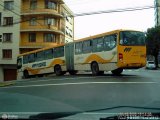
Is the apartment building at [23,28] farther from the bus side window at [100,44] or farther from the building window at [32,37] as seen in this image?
the bus side window at [100,44]

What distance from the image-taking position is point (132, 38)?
71.7ft

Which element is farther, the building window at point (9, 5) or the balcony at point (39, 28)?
the building window at point (9, 5)

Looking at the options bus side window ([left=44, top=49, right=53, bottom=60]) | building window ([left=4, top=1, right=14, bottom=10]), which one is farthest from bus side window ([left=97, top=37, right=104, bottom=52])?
building window ([left=4, top=1, right=14, bottom=10])

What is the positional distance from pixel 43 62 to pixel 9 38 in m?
25.0

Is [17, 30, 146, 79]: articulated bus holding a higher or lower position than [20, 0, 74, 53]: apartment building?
lower

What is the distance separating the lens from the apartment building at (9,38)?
55.4 m

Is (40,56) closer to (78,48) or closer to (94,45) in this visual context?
(78,48)

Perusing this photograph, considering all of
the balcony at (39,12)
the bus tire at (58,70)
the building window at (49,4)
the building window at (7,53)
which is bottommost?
the bus tire at (58,70)

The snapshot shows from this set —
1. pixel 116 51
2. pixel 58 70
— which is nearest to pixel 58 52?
pixel 58 70

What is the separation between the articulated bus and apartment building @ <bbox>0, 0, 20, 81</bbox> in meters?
24.9

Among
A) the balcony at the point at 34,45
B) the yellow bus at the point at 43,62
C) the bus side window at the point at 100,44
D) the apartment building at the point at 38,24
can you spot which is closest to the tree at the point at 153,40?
the apartment building at the point at 38,24

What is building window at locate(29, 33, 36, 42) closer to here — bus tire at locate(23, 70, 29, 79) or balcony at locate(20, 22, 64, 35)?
balcony at locate(20, 22, 64, 35)

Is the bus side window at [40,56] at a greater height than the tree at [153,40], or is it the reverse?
the tree at [153,40]

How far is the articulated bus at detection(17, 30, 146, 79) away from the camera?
21.7m
